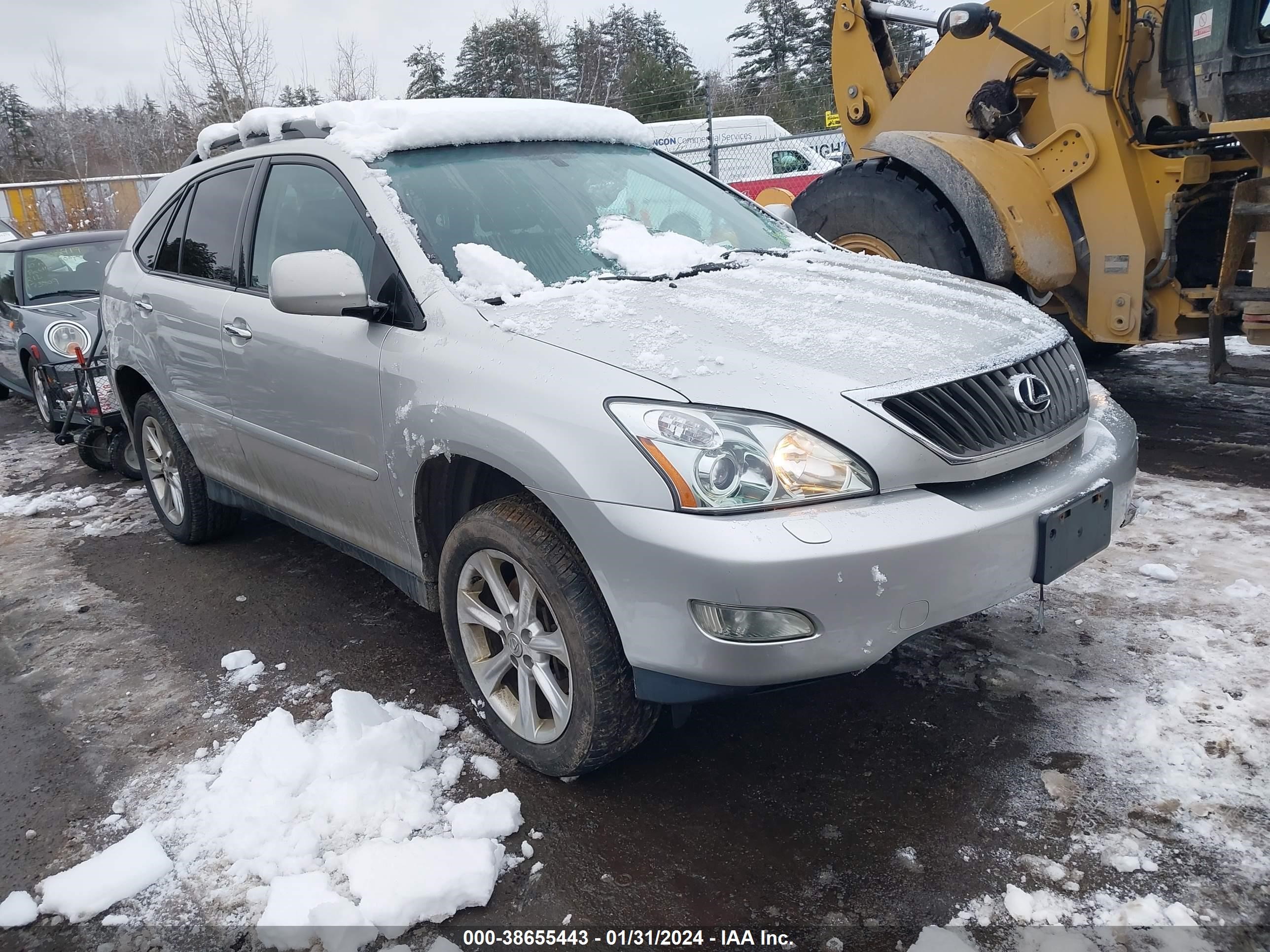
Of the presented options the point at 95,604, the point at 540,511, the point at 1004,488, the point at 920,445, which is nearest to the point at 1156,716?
the point at 1004,488

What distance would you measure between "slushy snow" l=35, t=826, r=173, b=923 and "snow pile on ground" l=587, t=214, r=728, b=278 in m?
2.13

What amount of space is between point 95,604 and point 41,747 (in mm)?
1333

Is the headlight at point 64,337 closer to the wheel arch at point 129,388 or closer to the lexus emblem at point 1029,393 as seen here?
the wheel arch at point 129,388

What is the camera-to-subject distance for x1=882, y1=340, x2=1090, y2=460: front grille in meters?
→ 2.27

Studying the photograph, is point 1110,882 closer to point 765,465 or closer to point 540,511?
point 765,465

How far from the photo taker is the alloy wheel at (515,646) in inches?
99.3

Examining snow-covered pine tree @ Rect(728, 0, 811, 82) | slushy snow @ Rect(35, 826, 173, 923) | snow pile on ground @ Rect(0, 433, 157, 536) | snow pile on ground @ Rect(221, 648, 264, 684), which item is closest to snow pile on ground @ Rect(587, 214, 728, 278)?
snow pile on ground @ Rect(221, 648, 264, 684)

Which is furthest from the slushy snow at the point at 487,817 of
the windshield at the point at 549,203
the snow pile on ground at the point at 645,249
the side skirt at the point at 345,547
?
the snow pile on ground at the point at 645,249

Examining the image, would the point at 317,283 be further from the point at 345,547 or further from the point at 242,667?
the point at 242,667

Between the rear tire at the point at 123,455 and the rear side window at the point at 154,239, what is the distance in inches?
79.4

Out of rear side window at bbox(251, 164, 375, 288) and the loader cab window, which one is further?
the loader cab window

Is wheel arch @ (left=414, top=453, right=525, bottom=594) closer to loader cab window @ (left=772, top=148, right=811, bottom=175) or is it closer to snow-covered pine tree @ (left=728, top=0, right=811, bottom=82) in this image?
loader cab window @ (left=772, top=148, right=811, bottom=175)

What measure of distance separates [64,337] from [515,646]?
224 inches

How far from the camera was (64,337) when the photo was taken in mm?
6684
